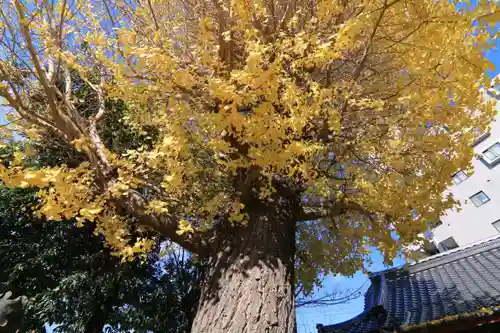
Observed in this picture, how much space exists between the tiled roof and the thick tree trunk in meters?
2.80

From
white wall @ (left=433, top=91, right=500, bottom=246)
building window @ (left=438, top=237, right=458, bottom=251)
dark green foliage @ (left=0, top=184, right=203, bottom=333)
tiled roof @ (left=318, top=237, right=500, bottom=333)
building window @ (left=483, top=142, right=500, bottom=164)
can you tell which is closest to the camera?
tiled roof @ (left=318, top=237, right=500, bottom=333)

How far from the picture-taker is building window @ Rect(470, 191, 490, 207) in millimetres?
14634

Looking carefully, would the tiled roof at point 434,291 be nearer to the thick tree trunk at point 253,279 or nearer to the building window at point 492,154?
the thick tree trunk at point 253,279

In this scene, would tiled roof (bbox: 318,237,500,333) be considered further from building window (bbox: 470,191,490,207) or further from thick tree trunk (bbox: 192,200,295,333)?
building window (bbox: 470,191,490,207)

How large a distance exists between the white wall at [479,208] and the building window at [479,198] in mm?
131

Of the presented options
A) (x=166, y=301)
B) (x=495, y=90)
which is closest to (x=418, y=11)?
(x=495, y=90)

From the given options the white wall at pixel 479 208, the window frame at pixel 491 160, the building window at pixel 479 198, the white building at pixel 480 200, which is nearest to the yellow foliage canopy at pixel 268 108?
the white building at pixel 480 200

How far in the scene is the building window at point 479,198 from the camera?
14.6 meters

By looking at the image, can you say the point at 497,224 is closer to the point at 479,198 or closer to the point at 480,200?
the point at 480,200

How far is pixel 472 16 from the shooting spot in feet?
6.39

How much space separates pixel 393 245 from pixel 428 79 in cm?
152

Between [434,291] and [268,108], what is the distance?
5.67 meters

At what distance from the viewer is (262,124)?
89.4 inches

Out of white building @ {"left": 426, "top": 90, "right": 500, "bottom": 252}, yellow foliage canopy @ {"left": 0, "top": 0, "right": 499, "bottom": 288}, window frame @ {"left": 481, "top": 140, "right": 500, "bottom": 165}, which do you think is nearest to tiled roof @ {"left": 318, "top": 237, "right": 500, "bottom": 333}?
yellow foliage canopy @ {"left": 0, "top": 0, "right": 499, "bottom": 288}
